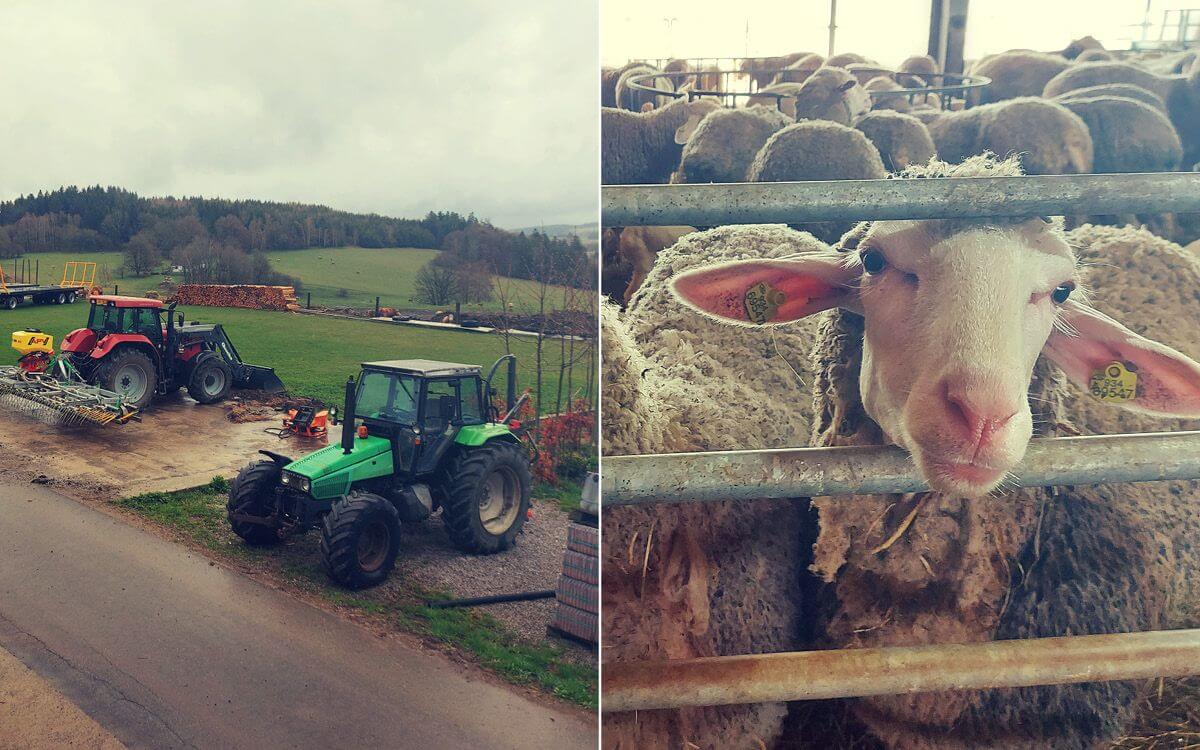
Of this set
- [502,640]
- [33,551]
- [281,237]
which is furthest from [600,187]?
[33,551]

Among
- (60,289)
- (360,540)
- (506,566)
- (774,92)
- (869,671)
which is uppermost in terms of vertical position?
(774,92)

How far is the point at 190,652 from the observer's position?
190 centimetres

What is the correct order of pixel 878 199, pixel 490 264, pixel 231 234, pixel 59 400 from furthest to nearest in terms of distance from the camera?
pixel 490 264 → pixel 231 234 → pixel 59 400 → pixel 878 199

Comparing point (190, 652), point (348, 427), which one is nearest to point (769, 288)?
point (348, 427)

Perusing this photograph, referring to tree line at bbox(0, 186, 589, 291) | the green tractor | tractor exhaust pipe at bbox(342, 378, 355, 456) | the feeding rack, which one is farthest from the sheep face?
tractor exhaust pipe at bbox(342, 378, 355, 456)

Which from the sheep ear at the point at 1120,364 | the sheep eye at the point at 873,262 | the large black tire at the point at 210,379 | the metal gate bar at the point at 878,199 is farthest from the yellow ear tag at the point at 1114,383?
the large black tire at the point at 210,379

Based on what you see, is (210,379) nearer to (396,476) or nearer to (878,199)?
(396,476)

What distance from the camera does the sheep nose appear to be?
73.1 inches

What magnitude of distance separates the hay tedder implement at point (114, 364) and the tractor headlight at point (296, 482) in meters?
0.22

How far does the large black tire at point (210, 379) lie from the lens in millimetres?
1945

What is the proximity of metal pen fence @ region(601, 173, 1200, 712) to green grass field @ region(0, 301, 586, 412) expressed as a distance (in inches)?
18.4

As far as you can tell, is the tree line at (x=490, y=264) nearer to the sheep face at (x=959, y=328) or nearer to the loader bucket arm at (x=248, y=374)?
the sheep face at (x=959, y=328)

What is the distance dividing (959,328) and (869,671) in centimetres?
88

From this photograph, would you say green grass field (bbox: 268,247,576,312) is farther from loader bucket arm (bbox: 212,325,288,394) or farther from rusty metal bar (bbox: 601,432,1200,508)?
rusty metal bar (bbox: 601,432,1200,508)
